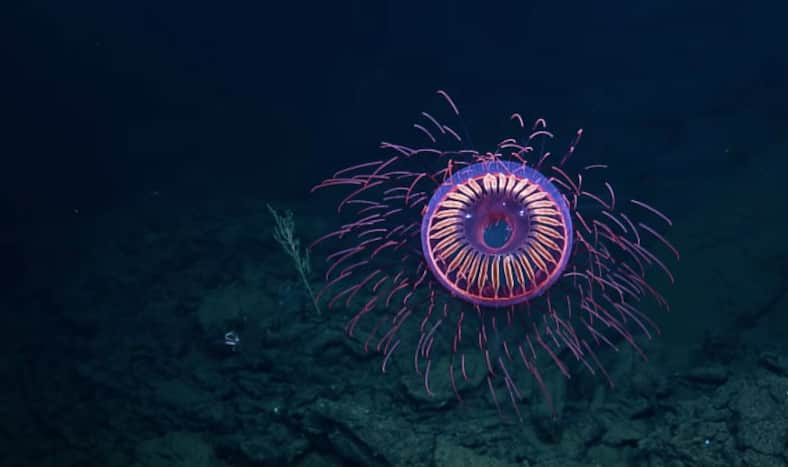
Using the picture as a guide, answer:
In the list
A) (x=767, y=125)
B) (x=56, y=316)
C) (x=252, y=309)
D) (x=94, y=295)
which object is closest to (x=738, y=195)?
(x=767, y=125)

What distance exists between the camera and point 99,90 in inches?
547

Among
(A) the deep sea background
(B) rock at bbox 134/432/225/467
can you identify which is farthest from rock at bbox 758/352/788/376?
(B) rock at bbox 134/432/225/467

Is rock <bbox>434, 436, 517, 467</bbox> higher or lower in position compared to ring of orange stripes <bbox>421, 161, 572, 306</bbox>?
lower

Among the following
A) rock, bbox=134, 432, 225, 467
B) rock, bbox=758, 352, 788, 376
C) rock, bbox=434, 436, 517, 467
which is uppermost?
rock, bbox=758, 352, 788, 376

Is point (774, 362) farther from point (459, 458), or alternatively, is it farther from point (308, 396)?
point (308, 396)

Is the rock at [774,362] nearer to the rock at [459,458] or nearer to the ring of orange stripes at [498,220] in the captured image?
the ring of orange stripes at [498,220]

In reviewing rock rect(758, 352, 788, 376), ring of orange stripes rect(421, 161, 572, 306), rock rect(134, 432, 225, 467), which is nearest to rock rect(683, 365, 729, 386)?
rock rect(758, 352, 788, 376)

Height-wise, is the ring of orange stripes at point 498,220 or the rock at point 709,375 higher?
the ring of orange stripes at point 498,220

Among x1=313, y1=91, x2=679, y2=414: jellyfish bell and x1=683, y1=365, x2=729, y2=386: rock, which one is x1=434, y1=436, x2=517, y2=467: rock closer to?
x1=313, y1=91, x2=679, y2=414: jellyfish bell

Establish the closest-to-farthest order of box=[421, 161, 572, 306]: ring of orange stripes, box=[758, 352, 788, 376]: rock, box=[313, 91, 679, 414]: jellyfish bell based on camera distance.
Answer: box=[421, 161, 572, 306]: ring of orange stripes
box=[313, 91, 679, 414]: jellyfish bell
box=[758, 352, 788, 376]: rock

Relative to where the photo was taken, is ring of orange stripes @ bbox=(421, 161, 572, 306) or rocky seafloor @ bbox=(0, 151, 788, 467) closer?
ring of orange stripes @ bbox=(421, 161, 572, 306)

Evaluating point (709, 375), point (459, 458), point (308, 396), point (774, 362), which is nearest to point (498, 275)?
point (459, 458)

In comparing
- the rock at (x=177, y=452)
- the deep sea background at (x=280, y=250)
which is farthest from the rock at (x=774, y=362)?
the rock at (x=177, y=452)

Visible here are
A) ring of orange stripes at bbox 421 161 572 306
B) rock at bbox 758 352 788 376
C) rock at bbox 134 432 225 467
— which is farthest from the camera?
rock at bbox 134 432 225 467
